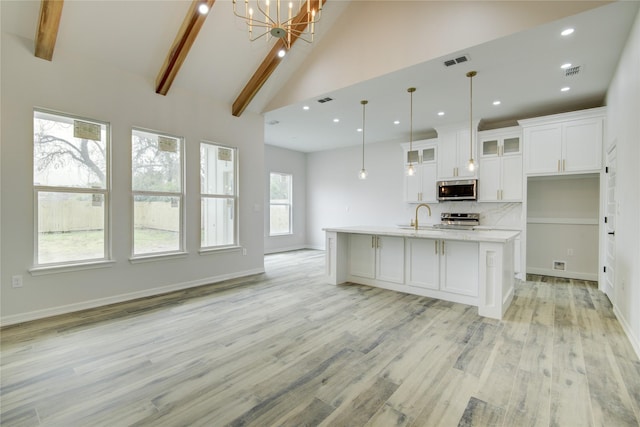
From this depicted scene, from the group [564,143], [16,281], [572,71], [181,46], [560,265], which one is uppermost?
[181,46]

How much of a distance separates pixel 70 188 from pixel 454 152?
20.6 feet

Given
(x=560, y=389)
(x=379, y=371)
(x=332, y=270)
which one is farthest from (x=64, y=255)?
(x=560, y=389)

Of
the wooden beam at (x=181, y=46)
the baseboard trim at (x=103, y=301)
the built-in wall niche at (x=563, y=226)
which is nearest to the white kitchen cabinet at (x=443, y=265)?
the built-in wall niche at (x=563, y=226)

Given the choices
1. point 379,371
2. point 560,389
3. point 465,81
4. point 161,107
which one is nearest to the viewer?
point 560,389

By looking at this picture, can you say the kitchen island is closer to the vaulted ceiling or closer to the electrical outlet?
the vaulted ceiling

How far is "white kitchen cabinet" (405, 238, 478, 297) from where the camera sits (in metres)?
3.66

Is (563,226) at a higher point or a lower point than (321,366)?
higher

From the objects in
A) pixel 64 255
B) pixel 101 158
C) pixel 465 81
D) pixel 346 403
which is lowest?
pixel 346 403

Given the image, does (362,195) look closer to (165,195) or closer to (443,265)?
(443,265)

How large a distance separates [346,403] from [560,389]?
4.94ft

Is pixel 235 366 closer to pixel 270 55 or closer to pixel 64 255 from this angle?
pixel 64 255

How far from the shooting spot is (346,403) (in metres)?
1.87

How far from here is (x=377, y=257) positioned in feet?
14.8

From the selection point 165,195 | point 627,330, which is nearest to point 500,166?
point 627,330
